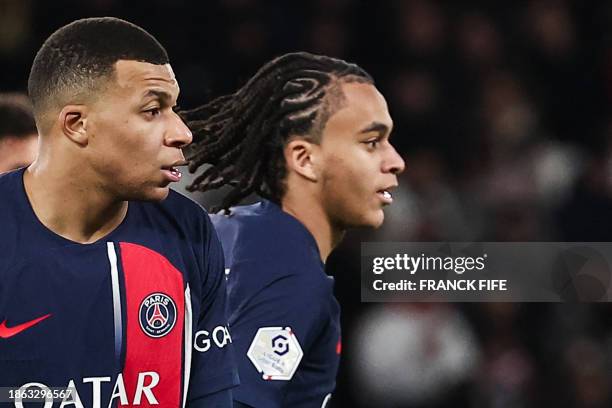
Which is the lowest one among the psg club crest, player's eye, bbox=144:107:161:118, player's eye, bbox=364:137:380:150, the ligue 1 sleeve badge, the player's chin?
the psg club crest

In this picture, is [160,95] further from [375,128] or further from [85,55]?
[375,128]

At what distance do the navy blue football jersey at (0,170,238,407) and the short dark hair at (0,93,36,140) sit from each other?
1.56m

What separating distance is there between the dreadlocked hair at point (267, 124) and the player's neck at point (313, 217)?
1.9 inches

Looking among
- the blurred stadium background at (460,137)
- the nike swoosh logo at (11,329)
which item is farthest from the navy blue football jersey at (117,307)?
the blurred stadium background at (460,137)

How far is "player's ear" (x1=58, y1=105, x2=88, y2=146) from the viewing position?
7.77 feet

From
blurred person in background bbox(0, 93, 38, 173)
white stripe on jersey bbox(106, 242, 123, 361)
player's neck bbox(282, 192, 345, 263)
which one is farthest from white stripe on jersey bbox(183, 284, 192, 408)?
blurred person in background bbox(0, 93, 38, 173)

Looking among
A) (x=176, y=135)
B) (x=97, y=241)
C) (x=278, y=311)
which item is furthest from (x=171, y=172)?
(x=278, y=311)

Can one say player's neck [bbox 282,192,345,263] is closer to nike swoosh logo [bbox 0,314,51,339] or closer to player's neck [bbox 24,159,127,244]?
player's neck [bbox 24,159,127,244]

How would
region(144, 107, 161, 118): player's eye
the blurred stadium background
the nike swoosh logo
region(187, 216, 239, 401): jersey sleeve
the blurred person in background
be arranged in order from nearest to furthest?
the nike swoosh logo, region(144, 107, 161, 118): player's eye, region(187, 216, 239, 401): jersey sleeve, the blurred person in background, the blurred stadium background

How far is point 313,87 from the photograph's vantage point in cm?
345

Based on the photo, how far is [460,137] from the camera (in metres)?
7.48

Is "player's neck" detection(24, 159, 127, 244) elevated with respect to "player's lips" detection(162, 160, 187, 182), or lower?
lower

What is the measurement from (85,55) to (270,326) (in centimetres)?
97

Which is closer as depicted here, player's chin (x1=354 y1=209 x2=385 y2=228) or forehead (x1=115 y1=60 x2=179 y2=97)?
forehead (x1=115 y1=60 x2=179 y2=97)
